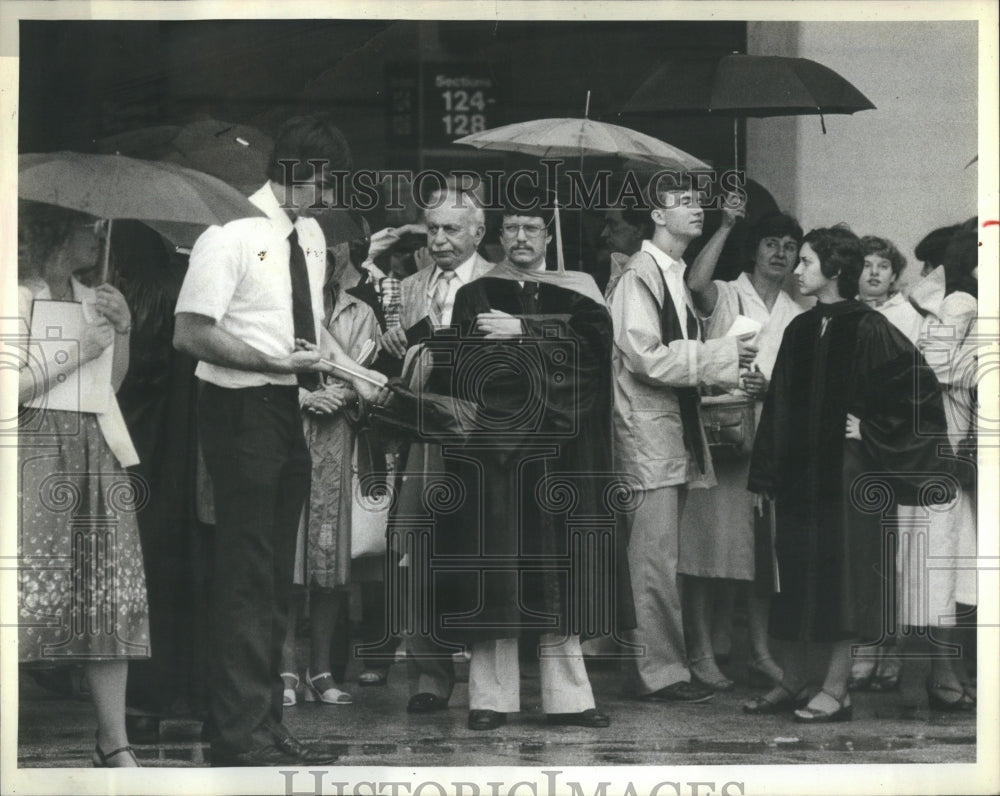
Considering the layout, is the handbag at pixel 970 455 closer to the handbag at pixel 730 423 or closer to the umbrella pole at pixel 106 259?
the handbag at pixel 730 423

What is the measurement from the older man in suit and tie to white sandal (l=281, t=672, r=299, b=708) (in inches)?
18.8

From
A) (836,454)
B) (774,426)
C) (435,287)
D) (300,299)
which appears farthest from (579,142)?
(836,454)

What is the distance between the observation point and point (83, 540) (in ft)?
24.5

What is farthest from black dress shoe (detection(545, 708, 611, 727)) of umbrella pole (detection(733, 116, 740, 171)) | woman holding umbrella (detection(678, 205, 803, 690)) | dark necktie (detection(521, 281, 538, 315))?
umbrella pole (detection(733, 116, 740, 171))

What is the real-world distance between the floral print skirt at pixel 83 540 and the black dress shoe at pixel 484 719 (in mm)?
1380

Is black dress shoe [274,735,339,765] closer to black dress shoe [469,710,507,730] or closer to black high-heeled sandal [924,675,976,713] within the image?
black dress shoe [469,710,507,730]

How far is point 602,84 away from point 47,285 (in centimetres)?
246

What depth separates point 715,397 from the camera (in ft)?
24.9

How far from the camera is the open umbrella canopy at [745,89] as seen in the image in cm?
751

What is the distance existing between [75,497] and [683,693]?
2.67 meters

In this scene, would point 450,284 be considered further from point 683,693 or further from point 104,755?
point 104,755

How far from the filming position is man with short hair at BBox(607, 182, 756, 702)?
7531 millimetres

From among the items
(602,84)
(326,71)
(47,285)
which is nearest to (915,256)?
(602,84)

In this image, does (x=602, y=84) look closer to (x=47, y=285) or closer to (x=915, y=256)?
(x=915, y=256)
